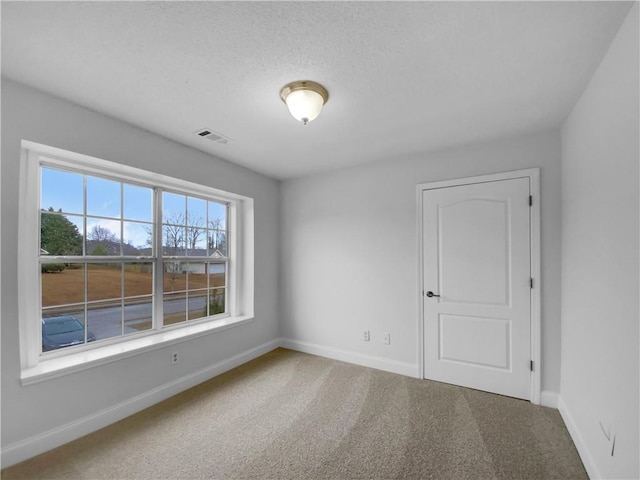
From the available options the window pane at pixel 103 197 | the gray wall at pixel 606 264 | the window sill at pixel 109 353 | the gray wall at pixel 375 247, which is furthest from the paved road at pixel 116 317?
the gray wall at pixel 606 264

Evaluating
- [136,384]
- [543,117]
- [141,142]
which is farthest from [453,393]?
[141,142]

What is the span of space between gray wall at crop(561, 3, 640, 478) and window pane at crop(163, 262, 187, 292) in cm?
344

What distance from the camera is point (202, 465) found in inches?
70.7

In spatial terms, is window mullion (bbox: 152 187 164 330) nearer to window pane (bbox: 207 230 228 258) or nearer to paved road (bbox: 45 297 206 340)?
paved road (bbox: 45 297 206 340)

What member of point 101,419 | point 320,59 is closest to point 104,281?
point 101,419

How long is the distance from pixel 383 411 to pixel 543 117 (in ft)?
9.10

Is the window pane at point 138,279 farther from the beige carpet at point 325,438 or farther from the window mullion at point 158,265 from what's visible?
the beige carpet at point 325,438

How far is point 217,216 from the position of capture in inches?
141

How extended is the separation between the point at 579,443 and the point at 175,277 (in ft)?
11.9

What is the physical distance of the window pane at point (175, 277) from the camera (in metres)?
2.93

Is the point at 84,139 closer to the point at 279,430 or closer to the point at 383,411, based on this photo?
the point at 279,430

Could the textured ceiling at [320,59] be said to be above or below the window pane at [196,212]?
above

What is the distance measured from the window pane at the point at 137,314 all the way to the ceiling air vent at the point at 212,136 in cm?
167

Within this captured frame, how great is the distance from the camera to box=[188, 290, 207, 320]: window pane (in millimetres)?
3201
